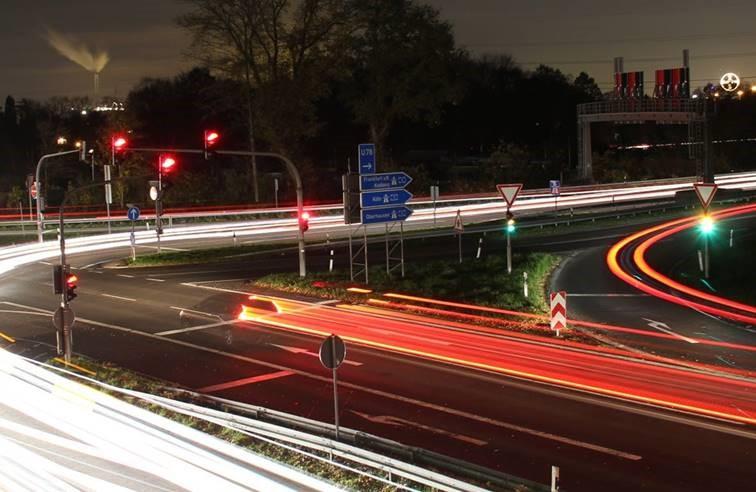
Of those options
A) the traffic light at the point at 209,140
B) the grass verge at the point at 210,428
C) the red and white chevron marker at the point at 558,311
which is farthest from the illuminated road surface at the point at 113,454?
the traffic light at the point at 209,140

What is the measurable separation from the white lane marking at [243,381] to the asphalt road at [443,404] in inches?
1.0

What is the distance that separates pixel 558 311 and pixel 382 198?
11310 mm

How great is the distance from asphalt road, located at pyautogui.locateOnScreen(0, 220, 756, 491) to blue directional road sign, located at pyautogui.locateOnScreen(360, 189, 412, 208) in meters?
6.65

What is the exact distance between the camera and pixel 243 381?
60.7 feet

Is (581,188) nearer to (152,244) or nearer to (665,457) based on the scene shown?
(152,244)

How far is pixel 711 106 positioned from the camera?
184ft

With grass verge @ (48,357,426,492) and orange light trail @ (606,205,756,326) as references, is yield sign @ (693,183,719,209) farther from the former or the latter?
grass verge @ (48,357,426,492)

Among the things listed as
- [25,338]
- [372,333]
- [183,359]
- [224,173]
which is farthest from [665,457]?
[224,173]

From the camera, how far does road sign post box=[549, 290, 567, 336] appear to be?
20922 mm

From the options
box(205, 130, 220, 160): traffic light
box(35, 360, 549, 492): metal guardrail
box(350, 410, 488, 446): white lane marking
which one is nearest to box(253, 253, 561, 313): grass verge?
box(205, 130, 220, 160): traffic light

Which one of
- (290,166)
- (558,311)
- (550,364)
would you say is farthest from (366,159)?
(550,364)

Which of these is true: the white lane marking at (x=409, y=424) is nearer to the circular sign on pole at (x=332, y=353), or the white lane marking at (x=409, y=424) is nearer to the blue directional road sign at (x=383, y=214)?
the circular sign on pole at (x=332, y=353)

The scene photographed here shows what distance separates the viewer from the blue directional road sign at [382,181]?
98.9 ft

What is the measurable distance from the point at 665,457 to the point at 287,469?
6.03m
